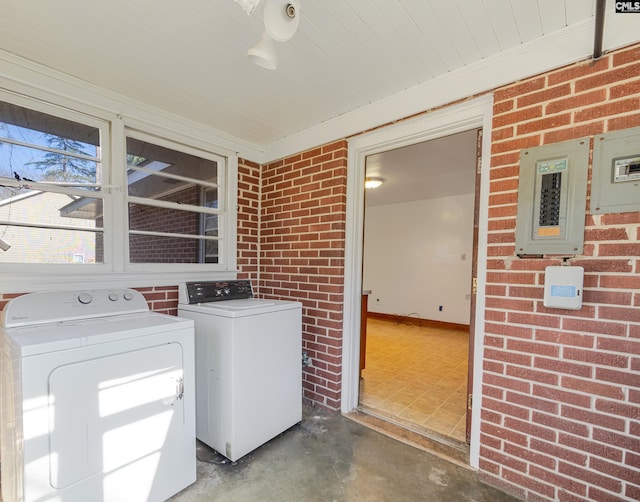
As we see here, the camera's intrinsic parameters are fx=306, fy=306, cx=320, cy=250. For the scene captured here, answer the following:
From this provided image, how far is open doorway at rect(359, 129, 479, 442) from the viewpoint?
2740 millimetres

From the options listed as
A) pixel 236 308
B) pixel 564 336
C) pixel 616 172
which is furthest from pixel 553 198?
pixel 236 308

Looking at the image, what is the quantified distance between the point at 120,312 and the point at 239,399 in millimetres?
902

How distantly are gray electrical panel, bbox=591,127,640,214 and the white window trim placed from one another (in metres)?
2.56

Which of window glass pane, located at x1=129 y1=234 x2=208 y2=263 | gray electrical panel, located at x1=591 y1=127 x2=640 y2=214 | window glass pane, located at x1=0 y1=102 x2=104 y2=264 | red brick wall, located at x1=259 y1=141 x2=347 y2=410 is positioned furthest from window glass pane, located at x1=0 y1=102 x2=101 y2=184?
gray electrical panel, located at x1=591 y1=127 x2=640 y2=214

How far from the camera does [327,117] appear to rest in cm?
243

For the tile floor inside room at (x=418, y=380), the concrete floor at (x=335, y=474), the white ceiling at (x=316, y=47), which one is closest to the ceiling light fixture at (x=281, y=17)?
the white ceiling at (x=316, y=47)

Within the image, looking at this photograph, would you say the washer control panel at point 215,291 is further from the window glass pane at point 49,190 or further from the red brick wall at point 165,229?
the window glass pane at point 49,190

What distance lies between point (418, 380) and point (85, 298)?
299 centimetres

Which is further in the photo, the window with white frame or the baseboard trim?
the baseboard trim

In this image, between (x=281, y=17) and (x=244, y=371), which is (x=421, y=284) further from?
(x=281, y=17)

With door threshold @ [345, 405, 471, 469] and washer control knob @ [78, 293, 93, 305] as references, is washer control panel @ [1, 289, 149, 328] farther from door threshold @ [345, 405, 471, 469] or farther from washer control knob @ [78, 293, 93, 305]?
door threshold @ [345, 405, 471, 469]

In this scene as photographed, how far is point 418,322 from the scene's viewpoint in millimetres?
5902

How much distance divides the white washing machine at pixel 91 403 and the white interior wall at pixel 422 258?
15.3 feet

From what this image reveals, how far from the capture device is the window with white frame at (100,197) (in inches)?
70.7
